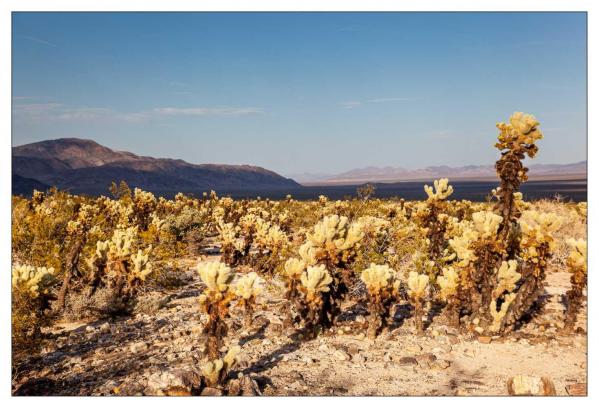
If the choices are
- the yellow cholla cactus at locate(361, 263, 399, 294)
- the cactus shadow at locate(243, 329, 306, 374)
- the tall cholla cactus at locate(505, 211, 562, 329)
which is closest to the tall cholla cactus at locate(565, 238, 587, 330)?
the tall cholla cactus at locate(505, 211, 562, 329)

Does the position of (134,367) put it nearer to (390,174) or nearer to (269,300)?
(269,300)

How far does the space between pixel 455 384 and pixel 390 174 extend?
405 feet

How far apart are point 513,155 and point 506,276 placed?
65.7 inches

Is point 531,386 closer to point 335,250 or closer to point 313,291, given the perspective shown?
point 313,291

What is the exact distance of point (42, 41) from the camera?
6.95 meters

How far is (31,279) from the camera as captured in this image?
19.5 feet

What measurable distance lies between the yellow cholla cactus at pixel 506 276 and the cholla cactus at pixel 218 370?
3.83m

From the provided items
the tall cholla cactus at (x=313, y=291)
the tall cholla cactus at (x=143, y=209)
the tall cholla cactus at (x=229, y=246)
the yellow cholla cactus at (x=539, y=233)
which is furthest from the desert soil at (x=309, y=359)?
the tall cholla cactus at (x=143, y=209)

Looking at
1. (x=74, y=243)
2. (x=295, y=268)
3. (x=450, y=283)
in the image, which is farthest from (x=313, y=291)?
(x=74, y=243)

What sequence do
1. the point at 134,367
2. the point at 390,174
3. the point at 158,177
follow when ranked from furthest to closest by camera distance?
the point at 390,174 < the point at 158,177 < the point at 134,367

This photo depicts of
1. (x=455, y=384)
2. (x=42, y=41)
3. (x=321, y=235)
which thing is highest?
(x=42, y=41)

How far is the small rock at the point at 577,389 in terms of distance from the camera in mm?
5238
